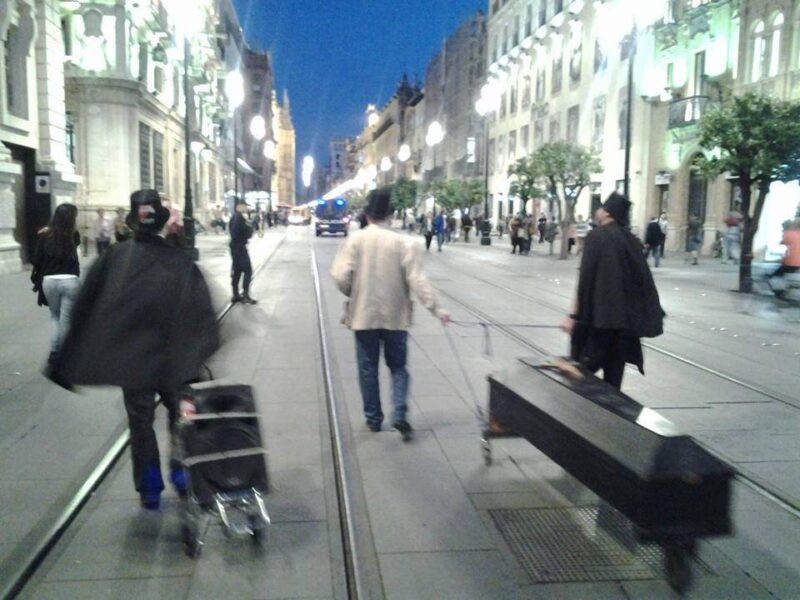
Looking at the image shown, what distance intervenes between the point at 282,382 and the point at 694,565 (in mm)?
4983

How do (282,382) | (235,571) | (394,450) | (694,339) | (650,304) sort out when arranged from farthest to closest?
(694,339)
(282,382)
(394,450)
(650,304)
(235,571)

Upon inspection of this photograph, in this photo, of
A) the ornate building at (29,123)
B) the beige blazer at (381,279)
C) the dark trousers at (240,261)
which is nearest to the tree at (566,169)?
the ornate building at (29,123)

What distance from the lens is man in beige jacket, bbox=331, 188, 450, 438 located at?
233 inches

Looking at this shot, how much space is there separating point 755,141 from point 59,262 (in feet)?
45.6

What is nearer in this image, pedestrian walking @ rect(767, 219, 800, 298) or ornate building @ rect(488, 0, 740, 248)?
pedestrian walking @ rect(767, 219, 800, 298)

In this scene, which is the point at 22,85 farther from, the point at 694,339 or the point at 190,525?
the point at 190,525

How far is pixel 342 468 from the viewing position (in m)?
5.43

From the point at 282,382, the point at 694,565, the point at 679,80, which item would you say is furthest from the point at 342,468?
the point at 679,80

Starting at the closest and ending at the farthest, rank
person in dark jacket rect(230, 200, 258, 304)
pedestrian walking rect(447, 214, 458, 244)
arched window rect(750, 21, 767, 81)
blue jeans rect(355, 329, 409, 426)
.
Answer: blue jeans rect(355, 329, 409, 426)
person in dark jacket rect(230, 200, 258, 304)
arched window rect(750, 21, 767, 81)
pedestrian walking rect(447, 214, 458, 244)

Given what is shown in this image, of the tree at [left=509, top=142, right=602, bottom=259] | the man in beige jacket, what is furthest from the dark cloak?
the tree at [left=509, top=142, right=602, bottom=259]

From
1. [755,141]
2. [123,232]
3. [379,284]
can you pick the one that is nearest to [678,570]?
[379,284]

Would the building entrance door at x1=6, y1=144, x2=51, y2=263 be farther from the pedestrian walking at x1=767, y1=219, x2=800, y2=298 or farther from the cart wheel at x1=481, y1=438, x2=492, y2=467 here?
the cart wheel at x1=481, y1=438, x2=492, y2=467

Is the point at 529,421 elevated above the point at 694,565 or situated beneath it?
elevated above

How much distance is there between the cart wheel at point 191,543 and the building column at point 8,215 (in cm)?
1677
